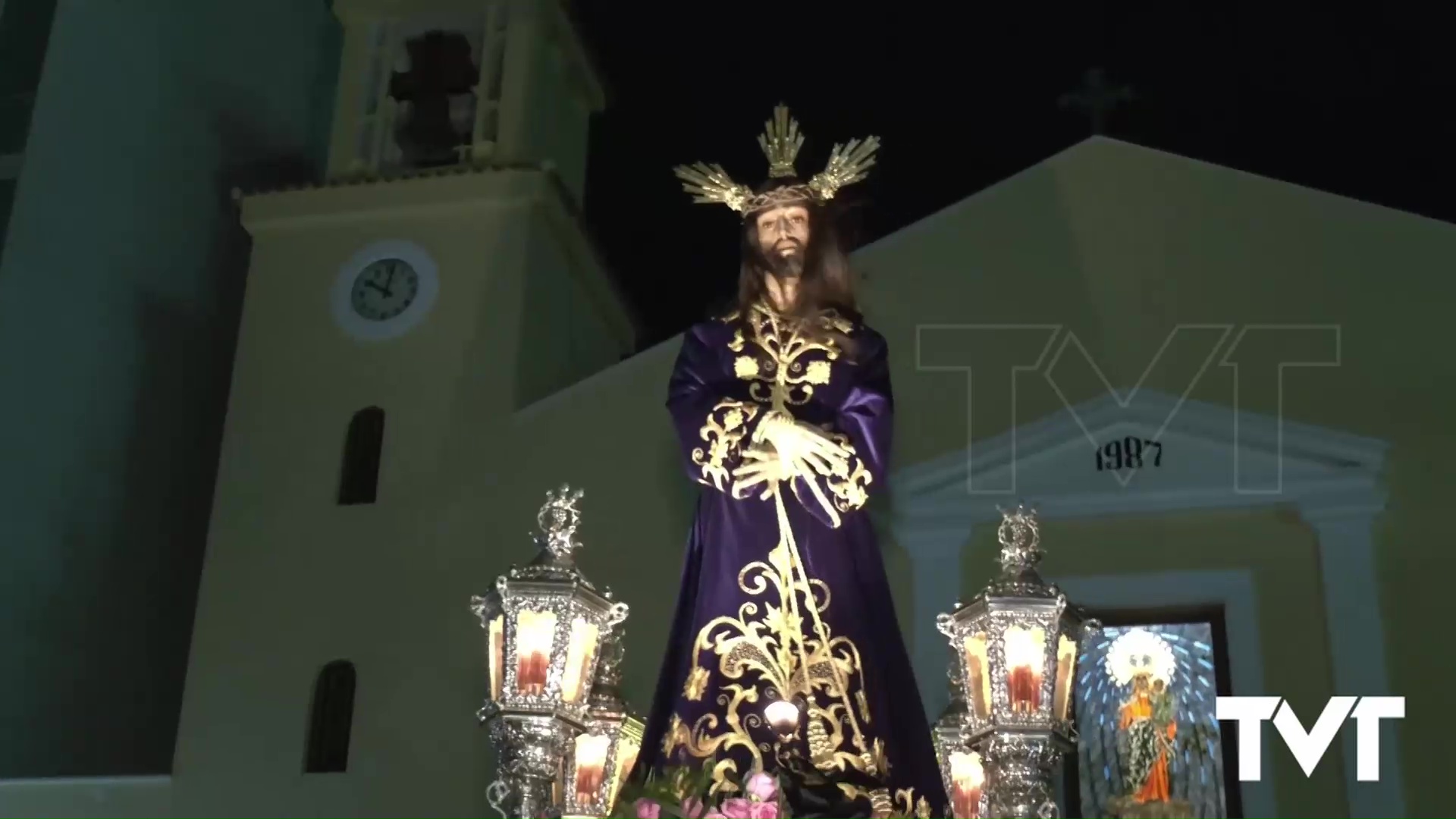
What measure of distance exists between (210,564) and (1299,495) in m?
7.30

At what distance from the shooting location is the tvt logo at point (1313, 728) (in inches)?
359

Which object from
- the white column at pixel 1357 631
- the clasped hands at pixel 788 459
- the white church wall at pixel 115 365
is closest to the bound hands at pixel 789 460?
the clasped hands at pixel 788 459

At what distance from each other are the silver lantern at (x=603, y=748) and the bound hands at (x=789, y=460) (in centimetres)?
108

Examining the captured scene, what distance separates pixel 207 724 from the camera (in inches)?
447

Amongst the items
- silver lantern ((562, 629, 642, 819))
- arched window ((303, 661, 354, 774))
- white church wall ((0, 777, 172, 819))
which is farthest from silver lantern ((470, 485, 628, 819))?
white church wall ((0, 777, 172, 819))

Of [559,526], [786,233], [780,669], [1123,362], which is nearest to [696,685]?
[780,669]

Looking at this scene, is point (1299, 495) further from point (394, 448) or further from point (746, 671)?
point (394, 448)

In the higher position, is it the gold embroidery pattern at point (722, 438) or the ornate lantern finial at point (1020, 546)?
the gold embroidery pattern at point (722, 438)

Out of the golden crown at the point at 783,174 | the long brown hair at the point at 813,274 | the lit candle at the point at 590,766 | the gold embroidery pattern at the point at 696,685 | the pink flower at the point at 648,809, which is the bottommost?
the pink flower at the point at 648,809

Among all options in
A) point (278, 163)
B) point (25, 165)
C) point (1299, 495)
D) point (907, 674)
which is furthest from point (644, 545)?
point (278, 163)

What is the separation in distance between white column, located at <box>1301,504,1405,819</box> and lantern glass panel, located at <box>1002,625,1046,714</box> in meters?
3.72

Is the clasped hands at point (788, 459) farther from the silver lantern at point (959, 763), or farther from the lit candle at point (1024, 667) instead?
the silver lantern at point (959, 763)

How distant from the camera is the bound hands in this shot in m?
6.24

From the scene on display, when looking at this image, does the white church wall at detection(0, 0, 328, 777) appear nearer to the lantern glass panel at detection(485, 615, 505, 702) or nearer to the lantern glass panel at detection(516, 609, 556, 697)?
the lantern glass panel at detection(485, 615, 505, 702)
